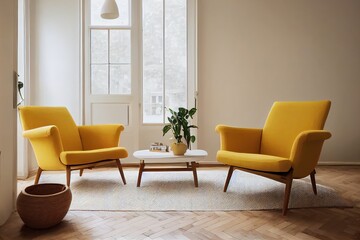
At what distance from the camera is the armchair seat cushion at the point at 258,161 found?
86.5 inches

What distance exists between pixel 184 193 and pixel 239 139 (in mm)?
770

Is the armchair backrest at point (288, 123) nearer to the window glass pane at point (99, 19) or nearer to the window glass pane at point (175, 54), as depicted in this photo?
the window glass pane at point (175, 54)

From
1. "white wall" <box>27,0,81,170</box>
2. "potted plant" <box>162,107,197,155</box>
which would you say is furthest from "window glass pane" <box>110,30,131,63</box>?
"potted plant" <box>162,107,197,155</box>

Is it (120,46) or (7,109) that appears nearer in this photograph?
(7,109)

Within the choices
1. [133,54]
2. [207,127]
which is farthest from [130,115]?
[207,127]

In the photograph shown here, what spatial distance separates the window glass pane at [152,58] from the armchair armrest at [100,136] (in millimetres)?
1085

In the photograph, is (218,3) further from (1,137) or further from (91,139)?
(1,137)

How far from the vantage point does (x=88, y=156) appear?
8.81 feet

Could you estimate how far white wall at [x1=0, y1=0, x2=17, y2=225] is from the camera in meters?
2.00

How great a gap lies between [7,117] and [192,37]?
111 inches

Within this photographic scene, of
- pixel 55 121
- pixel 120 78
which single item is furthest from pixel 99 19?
pixel 55 121

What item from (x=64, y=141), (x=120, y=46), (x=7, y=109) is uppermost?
(x=120, y=46)

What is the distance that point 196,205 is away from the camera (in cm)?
237

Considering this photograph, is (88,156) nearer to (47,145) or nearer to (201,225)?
(47,145)
